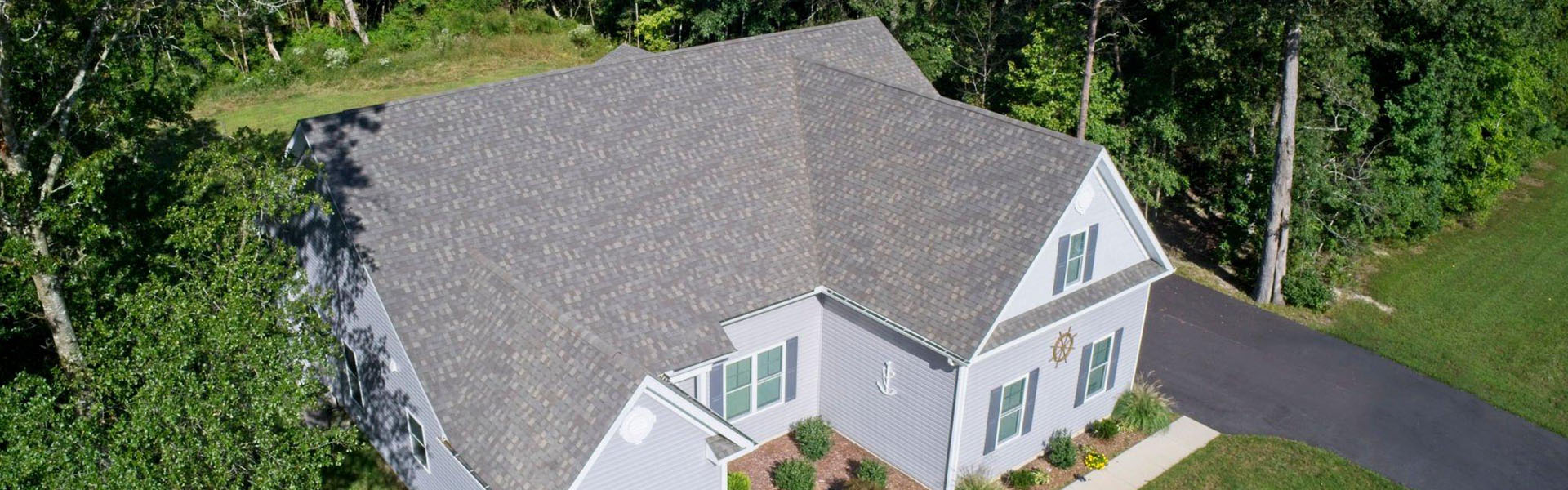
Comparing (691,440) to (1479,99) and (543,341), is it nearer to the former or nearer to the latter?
(543,341)

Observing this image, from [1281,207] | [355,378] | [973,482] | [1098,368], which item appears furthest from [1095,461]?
[355,378]

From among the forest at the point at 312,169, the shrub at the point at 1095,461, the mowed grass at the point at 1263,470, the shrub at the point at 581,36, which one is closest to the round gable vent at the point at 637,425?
the forest at the point at 312,169

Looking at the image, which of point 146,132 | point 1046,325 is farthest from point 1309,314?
point 146,132

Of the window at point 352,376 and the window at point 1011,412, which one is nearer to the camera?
the window at point 352,376

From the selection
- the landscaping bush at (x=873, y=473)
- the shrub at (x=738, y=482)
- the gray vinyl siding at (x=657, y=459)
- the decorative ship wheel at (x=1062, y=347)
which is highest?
the gray vinyl siding at (x=657, y=459)

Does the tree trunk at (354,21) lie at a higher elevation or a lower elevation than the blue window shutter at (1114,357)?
higher

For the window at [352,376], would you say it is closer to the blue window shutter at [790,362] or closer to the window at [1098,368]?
the blue window shutter at [790,362]
